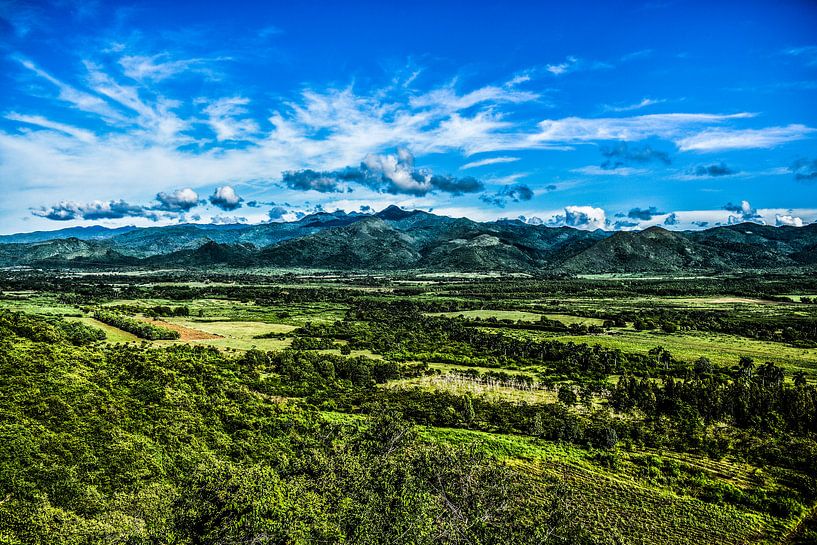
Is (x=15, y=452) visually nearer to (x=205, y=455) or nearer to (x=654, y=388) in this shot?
A: (x=205, y=455)

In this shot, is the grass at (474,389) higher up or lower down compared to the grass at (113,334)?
lower down

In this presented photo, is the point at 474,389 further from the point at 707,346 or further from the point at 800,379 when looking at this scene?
the point at 707,346

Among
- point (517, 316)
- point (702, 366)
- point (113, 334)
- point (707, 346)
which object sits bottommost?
point (707, 346)

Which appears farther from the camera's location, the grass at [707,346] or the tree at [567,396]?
the grass at [707,346]

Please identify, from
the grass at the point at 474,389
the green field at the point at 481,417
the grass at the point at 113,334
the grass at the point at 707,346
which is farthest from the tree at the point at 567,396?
the grass at the point at 113,334

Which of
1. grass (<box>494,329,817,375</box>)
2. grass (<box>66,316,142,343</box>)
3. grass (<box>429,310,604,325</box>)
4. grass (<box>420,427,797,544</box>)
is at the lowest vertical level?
grass (<box>420,427,797,544</box>)

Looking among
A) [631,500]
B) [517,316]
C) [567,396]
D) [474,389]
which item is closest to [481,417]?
[474,389]

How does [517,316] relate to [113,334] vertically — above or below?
below

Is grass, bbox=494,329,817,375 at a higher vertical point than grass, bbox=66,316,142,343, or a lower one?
lower

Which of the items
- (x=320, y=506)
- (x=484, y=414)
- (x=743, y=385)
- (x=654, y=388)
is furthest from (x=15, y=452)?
(x=743, y=385)

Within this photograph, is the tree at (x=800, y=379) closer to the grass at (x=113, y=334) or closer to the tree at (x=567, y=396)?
the tree at (x=567, y=396)

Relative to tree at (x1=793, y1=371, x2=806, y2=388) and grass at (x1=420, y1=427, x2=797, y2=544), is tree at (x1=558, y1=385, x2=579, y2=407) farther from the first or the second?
tree at (x1=793, y1=371, x2=806, y2=388)

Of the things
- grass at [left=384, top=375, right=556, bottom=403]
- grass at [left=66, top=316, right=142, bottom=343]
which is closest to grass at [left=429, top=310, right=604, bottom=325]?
grass at [left=384, top=375, right=556, bottom=403]

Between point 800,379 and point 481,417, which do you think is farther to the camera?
point 800,379
